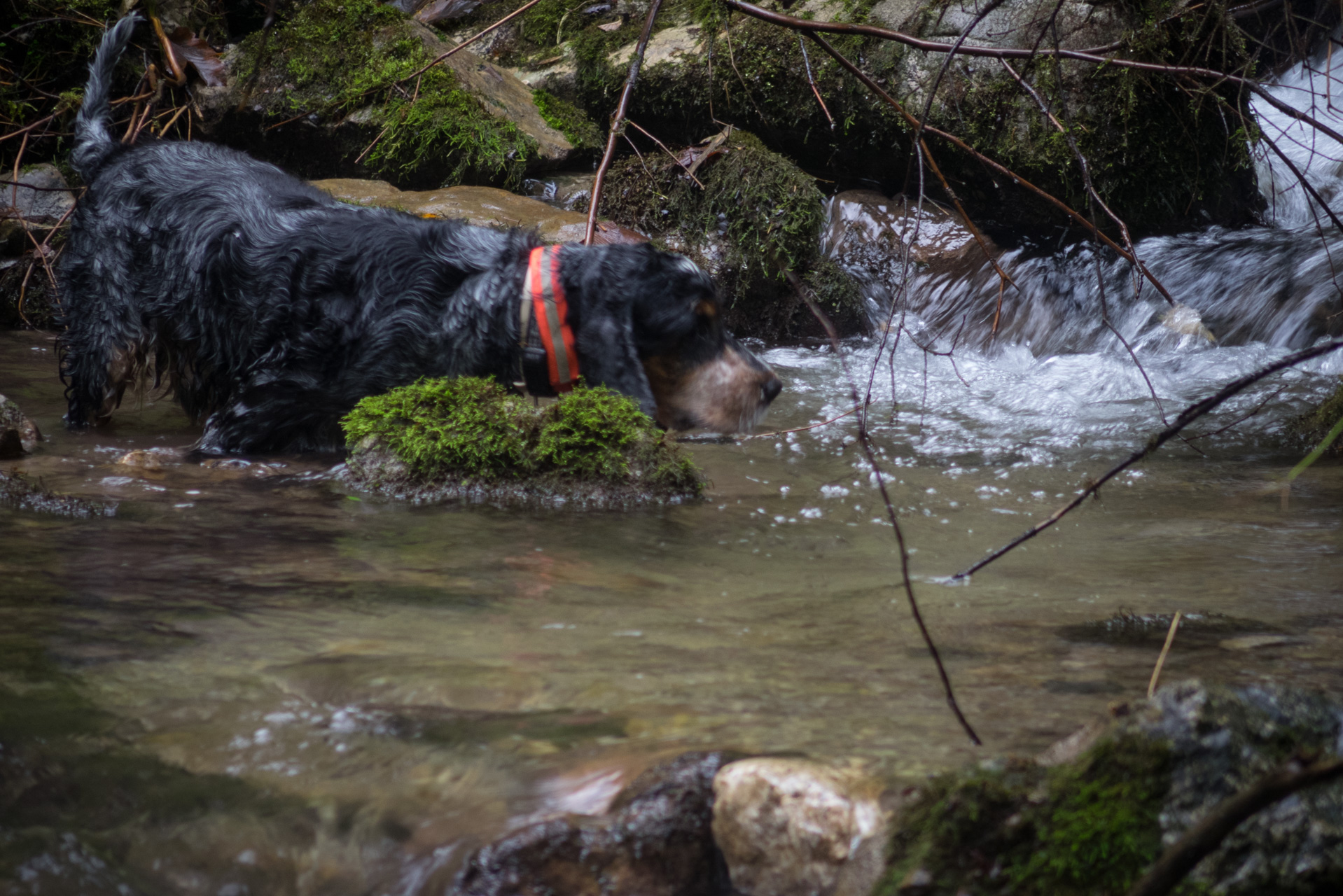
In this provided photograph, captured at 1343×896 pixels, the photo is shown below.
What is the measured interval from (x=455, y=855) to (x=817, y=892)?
557 mm

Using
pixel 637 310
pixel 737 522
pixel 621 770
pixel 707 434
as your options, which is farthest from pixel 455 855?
pixel 707 434

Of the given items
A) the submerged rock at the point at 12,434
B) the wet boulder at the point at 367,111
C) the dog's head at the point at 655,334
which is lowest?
the submerged rock at the point at 12,434

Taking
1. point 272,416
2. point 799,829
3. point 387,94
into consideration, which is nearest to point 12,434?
point 272,416

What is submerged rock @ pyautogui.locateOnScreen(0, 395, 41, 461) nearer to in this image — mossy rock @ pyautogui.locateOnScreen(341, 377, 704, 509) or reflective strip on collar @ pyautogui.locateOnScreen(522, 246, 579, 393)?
mossy rock @ pyautogui.locateOnScreen(341, 377, 704, 509)

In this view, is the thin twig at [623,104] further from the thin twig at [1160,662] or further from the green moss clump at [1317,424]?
the green moss clump at [1317,424]

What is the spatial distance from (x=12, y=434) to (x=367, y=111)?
499cm

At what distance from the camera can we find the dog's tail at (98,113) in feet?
16.7

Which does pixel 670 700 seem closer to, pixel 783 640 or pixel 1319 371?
pixel 783 640

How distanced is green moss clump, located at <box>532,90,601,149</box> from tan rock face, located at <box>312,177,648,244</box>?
4.71ft

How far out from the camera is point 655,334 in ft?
13.8

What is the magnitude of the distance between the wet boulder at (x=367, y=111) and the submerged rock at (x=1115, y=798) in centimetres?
749

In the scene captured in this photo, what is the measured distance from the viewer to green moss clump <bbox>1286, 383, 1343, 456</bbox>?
4922 millimetres

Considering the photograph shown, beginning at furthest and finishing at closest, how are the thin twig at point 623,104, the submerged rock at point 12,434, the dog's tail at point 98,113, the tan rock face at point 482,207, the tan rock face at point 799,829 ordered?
the tan rock face at point 482,207 < the dog's tail at point 98,113 < the submerged rock at point 12,434 < the thin twig at point 623,104 < the tan rock face at point 799,829

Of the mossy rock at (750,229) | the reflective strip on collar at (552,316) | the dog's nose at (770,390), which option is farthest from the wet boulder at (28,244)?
the dog's nose at (770,390)
